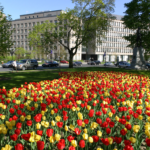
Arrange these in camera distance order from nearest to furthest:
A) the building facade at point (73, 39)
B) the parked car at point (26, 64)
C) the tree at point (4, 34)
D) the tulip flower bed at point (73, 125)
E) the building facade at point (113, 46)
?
1. the tulip flower bed at point (73, 125)
2. the tree at point (4, 34)
3. the parked car at point (26, 64)
4. the building facade at point (73, 39)
5. the building facade at point (113, 46)

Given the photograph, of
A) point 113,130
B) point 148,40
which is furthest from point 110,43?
point 113,130

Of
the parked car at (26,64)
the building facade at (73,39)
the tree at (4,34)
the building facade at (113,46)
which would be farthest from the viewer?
the building facade at (113,46)

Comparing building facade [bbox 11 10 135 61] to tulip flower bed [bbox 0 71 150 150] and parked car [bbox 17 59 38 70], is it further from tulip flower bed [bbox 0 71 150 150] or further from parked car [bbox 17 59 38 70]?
tulip flower bed [bbox 0 71 150 150]

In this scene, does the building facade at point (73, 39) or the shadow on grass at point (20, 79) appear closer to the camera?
the shadow on grass at point (20, 79)

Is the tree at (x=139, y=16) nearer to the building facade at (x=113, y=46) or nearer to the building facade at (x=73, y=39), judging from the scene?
the building facade at (x=73, y=39)

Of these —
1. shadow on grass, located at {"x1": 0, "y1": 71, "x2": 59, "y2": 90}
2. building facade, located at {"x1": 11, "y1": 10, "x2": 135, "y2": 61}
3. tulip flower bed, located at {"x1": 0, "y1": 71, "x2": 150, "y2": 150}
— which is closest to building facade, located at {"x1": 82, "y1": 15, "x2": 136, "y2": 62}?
building facade, located at {"x1": 11, "y1": 10, "x2": 135, "y2": 61}

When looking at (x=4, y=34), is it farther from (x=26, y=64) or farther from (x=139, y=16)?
(x=139, y=16)

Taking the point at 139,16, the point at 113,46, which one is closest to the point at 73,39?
the point at 113,46

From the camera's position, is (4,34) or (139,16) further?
(139,16)

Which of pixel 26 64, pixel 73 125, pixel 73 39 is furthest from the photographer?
pixel 73 39

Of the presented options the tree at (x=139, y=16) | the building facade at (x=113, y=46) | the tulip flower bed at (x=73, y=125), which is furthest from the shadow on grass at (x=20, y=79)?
the building facade at (x=113, y=46)

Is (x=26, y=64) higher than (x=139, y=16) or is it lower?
lower

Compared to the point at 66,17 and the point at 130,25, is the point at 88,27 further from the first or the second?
the point at 130,25

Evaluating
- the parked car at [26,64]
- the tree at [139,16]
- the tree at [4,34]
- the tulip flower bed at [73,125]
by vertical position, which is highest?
the tree at [139,16]
